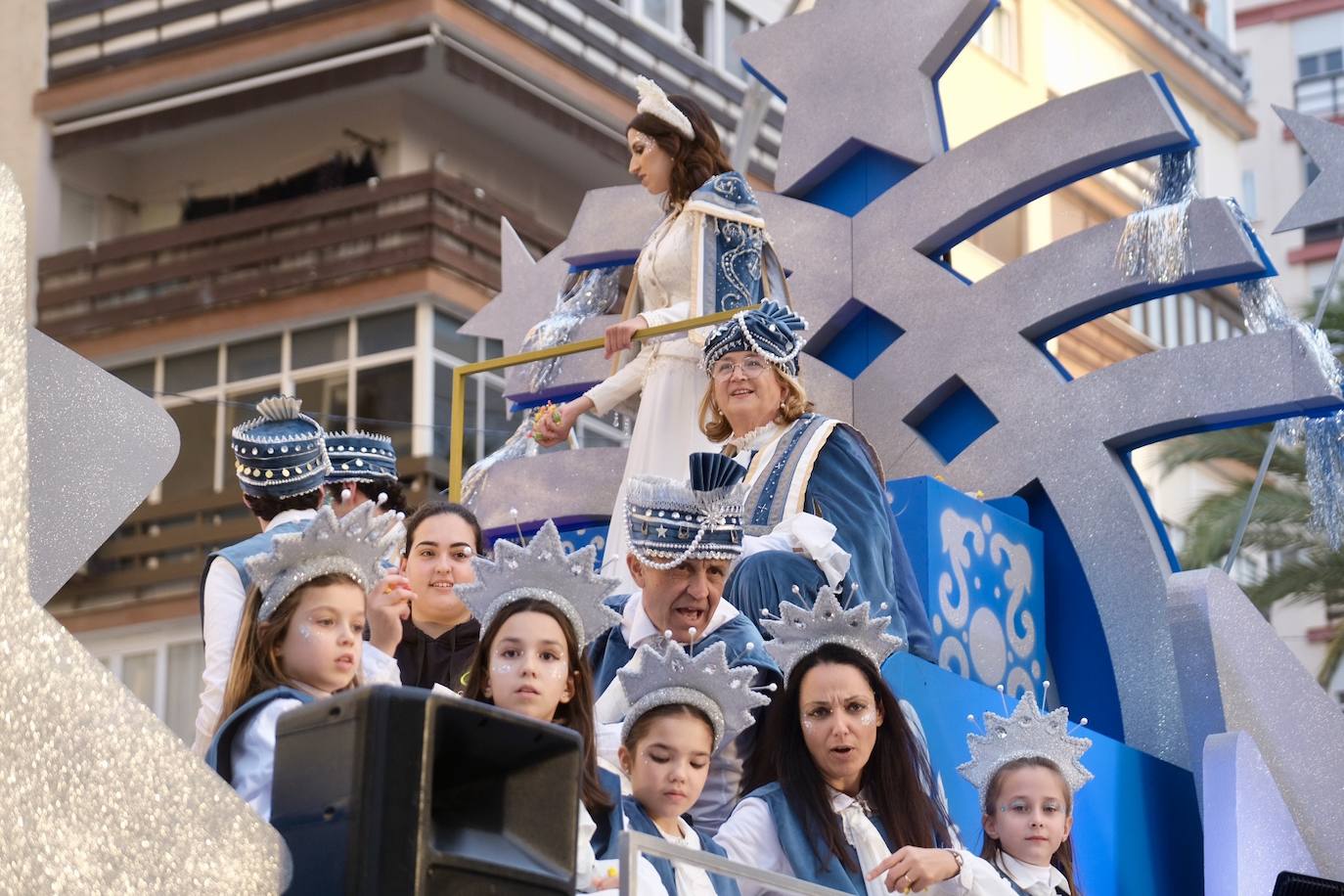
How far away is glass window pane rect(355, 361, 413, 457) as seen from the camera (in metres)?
20.7

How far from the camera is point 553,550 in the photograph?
211 inches

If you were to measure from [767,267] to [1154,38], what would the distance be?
23.1 meters

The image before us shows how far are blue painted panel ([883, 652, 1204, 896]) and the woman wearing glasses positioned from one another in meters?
0.20

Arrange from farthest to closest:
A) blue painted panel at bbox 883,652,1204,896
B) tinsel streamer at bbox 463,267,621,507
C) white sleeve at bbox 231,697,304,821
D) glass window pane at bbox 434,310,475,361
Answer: glass window pane at bbox 434,310,475,361, tinsel streamer at bbox 463,267,621,507, blue painted panel at bbox 883,652,1204,896, white sleeve at bbox 231,697,304,821

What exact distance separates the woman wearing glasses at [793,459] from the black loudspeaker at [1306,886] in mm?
1568

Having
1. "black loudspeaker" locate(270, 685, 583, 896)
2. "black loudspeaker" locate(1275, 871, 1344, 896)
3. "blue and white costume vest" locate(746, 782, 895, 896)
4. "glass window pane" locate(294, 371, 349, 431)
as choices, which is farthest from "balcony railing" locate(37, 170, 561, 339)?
"black loudspeaker" locate(270, 685, 583, 896)

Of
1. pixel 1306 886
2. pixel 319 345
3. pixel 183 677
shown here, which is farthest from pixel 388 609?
pixel 319 345

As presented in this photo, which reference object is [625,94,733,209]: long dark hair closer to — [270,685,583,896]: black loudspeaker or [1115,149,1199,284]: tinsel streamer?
[1115,149,1199,284]: tinsel streamer

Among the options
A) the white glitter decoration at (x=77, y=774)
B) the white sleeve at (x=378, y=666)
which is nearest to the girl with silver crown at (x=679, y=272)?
the white sleeve at (x=378, y=666)

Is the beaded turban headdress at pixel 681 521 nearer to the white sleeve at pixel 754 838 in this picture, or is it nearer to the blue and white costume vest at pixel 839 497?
the white sleeve at pixel 754 838

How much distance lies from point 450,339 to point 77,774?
17883 mm

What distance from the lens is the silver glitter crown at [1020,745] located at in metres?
6.42

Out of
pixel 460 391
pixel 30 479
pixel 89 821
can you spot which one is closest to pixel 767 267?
pixel 460 391

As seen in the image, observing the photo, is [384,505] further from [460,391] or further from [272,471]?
[460,391]
